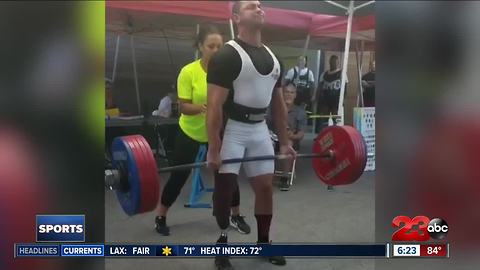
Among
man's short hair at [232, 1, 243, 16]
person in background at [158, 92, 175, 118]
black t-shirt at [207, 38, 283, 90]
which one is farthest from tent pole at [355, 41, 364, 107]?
person in background at [158, 92, 175, 118]

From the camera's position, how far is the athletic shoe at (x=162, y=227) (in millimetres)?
1495

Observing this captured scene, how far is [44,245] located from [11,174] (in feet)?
0.84

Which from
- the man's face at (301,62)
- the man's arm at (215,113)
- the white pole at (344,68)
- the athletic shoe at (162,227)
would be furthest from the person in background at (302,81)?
the athletic shoe at (162,227)

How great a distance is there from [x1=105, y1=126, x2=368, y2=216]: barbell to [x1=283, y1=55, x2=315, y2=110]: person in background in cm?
13

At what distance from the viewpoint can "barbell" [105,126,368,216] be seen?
137 centimetres

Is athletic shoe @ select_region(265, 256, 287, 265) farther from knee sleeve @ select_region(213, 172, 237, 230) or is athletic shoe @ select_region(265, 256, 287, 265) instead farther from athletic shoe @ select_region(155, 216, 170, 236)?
athletic shoe @ select_region(155, 216, 170, 236)

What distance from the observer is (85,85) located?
1.43 m

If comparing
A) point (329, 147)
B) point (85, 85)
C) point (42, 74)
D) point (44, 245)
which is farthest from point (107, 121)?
point (329, 147)

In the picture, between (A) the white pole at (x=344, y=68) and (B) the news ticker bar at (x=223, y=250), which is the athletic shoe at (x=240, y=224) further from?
(A) the white pole at (x=344, y=68)

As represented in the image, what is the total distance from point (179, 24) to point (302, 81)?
446mm

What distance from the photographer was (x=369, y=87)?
Answer: 150 centimetres

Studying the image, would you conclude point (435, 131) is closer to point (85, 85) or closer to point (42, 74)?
point (85, 85)

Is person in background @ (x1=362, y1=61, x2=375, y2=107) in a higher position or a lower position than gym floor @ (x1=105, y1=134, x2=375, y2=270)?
higher

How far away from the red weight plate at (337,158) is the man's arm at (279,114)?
0.38 ft
